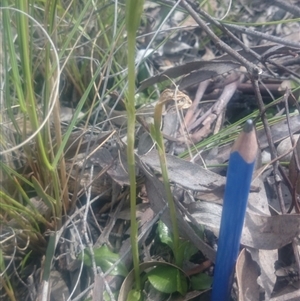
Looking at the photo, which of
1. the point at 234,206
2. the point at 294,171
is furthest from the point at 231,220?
the point at 294,171

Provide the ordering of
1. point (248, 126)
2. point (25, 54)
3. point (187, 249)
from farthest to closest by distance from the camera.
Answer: point (187, 249)
point (25, 54)
point (248, 126)

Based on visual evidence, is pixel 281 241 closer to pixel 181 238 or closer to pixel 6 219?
pixel 181 238

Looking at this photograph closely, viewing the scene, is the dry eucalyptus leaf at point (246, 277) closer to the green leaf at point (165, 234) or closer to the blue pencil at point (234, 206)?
the blue pencil at point (234, 206)

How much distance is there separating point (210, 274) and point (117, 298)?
13 cm

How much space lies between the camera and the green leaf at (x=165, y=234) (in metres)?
0.75

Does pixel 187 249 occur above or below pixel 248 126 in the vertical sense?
below

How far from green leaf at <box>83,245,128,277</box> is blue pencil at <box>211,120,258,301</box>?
15cm

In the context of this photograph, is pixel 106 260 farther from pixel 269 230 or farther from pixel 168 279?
pixel 269 230

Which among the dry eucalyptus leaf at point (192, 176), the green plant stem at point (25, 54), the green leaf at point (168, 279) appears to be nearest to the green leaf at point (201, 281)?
the green leaf at point (168, 279)

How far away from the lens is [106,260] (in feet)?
Answer: 2.47

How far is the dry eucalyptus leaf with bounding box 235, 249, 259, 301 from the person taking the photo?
64 cm

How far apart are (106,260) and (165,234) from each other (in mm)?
93

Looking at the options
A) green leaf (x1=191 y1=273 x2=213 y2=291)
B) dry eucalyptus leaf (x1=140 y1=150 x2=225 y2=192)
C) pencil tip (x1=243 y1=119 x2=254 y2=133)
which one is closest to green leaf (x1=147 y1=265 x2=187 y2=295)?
green leaf (x1=191 y1=273 x2=213 y2=291)

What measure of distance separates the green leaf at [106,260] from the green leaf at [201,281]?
10 cm
